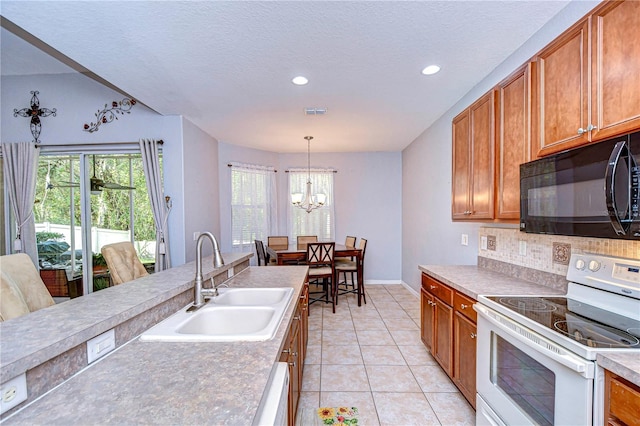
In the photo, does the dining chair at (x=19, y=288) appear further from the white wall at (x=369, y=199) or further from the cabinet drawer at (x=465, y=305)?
the white wall at (x=369, y=199)

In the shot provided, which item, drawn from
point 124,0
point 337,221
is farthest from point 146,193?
point 337,221

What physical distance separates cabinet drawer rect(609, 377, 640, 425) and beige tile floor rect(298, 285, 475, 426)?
3.78ft

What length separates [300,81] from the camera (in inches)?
95.5

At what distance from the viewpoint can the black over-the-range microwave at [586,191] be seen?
0.99 m

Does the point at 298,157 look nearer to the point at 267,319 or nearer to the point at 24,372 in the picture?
the point at 267,319

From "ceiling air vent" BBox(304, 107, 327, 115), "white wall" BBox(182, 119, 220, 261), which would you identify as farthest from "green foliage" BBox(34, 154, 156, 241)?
"ceiling air vent" BBox(304, 107, 327, 115)

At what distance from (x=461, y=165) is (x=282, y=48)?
172cm

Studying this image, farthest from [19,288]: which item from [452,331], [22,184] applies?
[452,331]

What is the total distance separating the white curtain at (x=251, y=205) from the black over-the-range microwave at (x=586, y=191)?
13.5ft

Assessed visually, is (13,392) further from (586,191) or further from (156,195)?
(156,195)

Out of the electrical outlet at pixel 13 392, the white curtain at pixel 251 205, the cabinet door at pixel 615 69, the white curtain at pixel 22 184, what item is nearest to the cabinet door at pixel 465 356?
the cabinet door at pixel 615 69

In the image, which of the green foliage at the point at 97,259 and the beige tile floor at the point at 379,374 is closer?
the beige tile floor at the point at 379,374

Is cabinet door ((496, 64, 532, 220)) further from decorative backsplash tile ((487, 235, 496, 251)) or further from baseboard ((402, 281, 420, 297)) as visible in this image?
baseboard ((402, 281, 420, 297))

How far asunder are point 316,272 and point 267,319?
243 centimetres
